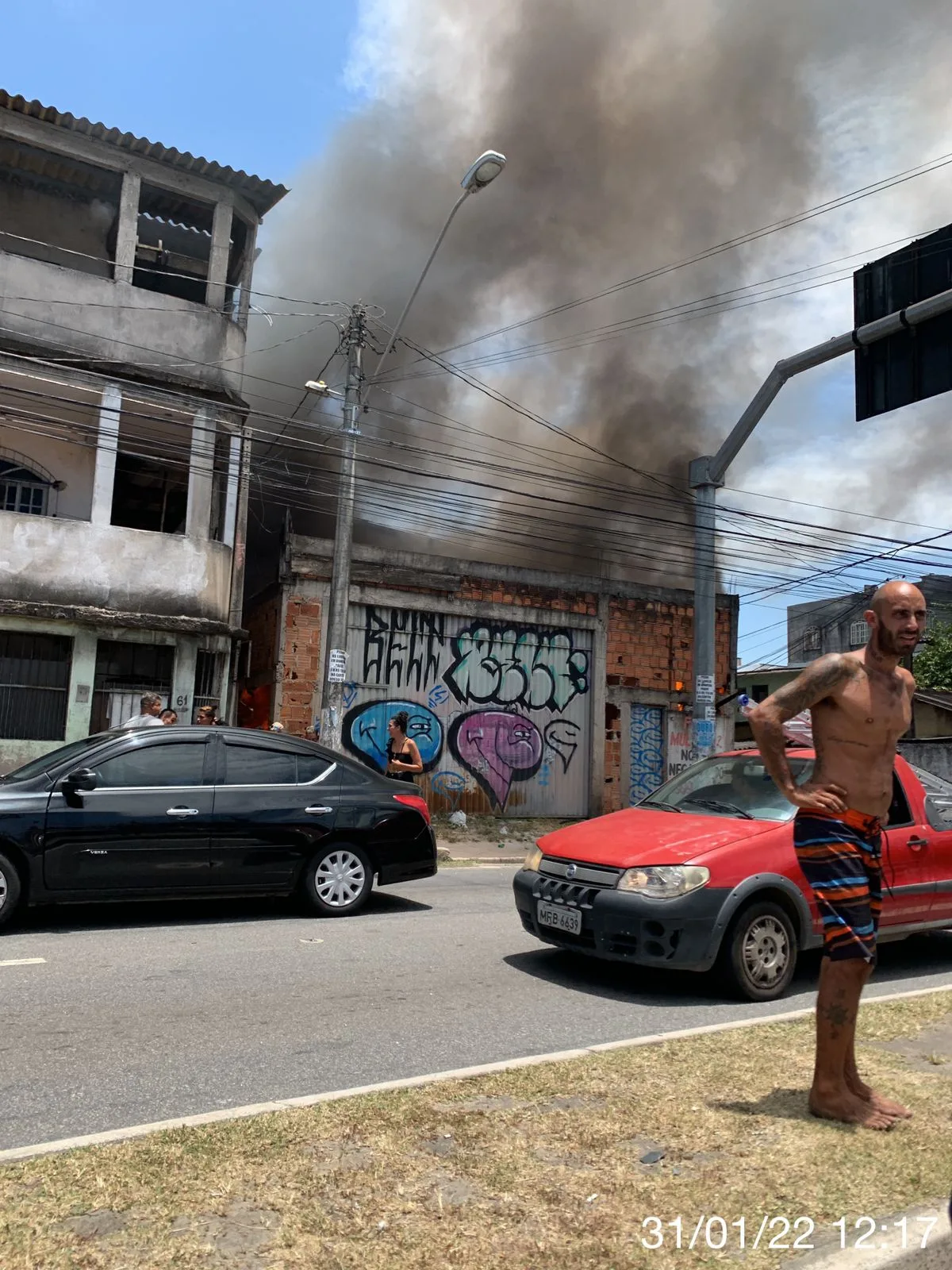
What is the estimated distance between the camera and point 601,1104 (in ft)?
11.6

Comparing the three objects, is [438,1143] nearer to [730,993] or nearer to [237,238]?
[730,993]

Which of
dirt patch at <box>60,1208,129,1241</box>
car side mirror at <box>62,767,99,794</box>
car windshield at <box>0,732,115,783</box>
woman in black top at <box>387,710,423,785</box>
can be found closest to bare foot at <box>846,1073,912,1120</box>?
dirt patch at <box>60,1208,129,1241</box>

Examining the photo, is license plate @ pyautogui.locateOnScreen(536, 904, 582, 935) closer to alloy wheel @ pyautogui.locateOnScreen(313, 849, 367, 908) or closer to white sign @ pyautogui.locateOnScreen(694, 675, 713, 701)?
alloy wheel @ pyautogui.locateOnScreen(313, 849, 367, 908)

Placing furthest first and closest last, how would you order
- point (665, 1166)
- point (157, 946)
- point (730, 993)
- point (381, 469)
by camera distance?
point (381, 469), point (157, 946), point (730, 993), point (665, 1166)

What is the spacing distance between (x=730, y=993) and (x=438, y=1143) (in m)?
2.81

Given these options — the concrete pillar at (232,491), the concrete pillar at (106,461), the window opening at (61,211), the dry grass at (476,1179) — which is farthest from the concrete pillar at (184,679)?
the dry grass at (476,1179)

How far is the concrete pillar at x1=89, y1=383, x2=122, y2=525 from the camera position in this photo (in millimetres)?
14555

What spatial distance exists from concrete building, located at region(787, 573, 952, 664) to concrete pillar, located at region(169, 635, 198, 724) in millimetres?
32307

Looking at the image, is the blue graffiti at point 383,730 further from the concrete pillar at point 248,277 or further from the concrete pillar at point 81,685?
the concrete pillar at point 248,277

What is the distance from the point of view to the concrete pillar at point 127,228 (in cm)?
1500

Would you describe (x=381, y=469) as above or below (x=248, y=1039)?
above

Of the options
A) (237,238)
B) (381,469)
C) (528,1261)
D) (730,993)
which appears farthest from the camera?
(381,469)

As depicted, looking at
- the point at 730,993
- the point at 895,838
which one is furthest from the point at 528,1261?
the point at 895,838

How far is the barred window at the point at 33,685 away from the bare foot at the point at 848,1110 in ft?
41.2
